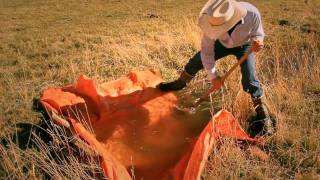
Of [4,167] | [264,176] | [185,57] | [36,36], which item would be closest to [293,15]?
[185,57]

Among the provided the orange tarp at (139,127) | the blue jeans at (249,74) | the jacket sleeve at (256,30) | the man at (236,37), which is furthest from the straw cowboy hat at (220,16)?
the orange tarp at (139,127)

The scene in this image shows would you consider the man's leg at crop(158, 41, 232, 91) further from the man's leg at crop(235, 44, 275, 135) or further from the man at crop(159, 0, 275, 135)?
the man's leg at crop(235, 44, 275, 135)

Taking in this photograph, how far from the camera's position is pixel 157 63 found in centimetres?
669

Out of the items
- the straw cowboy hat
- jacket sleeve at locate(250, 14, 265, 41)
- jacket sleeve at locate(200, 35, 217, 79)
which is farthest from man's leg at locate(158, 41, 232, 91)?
the straw cowboy hat

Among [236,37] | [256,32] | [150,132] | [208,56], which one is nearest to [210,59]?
[208,56]

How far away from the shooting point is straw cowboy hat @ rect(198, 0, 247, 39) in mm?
3811

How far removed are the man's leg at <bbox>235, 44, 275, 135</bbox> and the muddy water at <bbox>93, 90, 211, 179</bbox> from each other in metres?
0.59

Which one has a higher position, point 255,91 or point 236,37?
point 236,37

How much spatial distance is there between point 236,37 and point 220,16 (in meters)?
0.41

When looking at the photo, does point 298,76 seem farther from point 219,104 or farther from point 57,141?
point 57,141

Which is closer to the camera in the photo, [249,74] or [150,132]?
[249,74]

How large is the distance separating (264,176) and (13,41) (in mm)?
7603

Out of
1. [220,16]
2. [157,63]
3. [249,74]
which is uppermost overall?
[220,16]

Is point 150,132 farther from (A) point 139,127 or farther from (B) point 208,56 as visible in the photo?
(B) point 208,56
